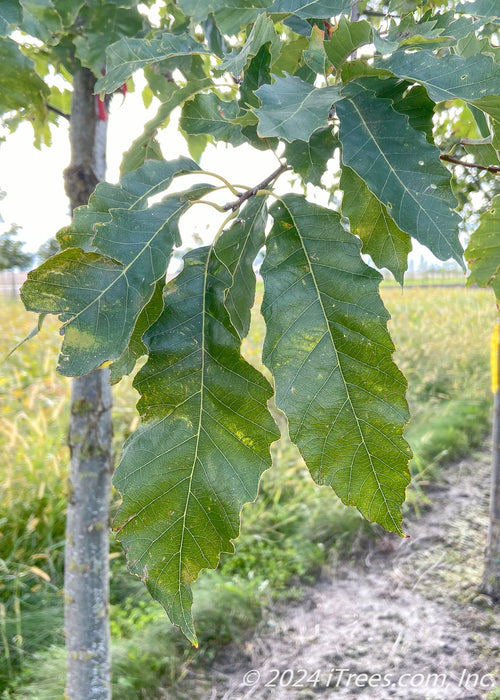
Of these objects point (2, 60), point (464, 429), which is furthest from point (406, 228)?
point (464, 429)

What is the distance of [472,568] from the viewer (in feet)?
7.88

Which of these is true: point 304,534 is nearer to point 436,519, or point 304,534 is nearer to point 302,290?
point 436,519

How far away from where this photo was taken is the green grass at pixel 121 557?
1800 millimetres

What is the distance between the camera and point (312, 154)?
495 millimetres

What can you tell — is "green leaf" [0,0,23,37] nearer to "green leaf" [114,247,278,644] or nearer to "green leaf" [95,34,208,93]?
"green leaf" [95,34,208,93]

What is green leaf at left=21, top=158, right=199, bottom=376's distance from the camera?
0.42 meters

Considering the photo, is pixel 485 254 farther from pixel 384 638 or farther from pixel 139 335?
pixel 384 638

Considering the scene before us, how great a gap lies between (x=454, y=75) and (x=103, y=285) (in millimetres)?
313

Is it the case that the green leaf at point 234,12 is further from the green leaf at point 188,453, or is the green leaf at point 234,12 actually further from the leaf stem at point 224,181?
the green leaf at point 188,453

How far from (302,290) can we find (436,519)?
2.69 meters

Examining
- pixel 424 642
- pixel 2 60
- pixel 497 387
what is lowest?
pixel 424 642

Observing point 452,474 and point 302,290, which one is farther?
point 452,474

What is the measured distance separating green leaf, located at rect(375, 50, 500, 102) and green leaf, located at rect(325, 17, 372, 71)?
0.16ft

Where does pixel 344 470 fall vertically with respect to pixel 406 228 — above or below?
below
